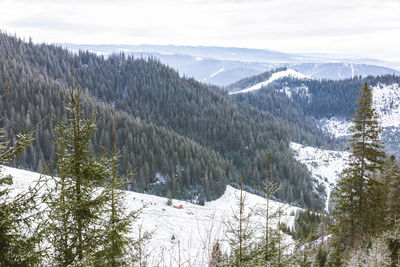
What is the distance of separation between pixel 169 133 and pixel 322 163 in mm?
83557

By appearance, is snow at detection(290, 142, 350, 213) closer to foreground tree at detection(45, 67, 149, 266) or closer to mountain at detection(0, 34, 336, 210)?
mountain at detection(0, 34, 336, 210)

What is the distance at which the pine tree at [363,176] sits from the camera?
16641mm

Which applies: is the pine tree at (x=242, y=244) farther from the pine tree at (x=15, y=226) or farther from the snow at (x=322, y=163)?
the snow at (x=322, y=163)

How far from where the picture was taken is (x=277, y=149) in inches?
5212

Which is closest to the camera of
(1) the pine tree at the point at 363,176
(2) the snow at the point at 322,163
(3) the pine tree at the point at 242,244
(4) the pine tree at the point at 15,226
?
(4) the pine tree at the point at 15,226

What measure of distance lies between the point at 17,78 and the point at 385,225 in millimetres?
162153

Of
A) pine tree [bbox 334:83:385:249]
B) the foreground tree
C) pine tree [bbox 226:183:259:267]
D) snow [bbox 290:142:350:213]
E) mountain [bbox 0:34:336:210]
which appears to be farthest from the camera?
snow [bbox 290:142:350:213]

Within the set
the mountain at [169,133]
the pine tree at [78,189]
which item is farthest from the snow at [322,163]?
the pine tree at [78,189]

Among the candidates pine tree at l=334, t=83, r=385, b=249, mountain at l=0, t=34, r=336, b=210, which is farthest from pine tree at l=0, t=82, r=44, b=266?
mountain at l=0, t=34, r=336, b=210

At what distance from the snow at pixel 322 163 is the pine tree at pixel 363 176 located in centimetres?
10491

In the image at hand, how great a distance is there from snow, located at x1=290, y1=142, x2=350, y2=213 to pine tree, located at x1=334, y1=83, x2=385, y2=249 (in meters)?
105

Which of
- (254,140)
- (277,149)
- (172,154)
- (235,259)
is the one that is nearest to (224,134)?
(254,140)

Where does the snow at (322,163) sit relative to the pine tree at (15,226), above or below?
below

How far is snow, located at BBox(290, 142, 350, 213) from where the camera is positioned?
121 meters
